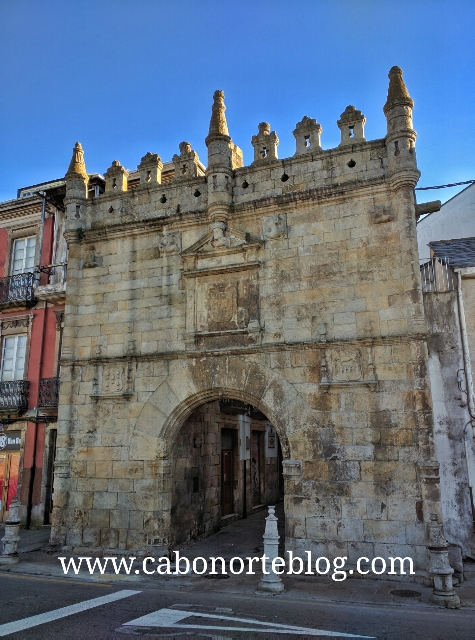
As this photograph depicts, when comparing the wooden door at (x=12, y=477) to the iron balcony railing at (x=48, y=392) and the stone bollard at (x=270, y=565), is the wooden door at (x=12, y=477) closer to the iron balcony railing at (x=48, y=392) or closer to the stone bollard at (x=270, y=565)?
the iron balcony railing at (x=48, y=392)

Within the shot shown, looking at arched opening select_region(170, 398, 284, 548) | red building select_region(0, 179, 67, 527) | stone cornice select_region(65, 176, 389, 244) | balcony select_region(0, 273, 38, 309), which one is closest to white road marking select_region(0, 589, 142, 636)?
arched opening select_region(170, 398, 284, 548)

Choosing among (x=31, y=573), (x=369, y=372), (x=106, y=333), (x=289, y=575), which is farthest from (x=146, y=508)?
(x=369, y=372)

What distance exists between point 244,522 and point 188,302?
7017 mm

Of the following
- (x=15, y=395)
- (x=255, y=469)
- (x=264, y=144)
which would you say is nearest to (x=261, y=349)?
(x=264, y=144)

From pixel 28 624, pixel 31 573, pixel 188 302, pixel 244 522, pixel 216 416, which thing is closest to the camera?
pixel 28 624

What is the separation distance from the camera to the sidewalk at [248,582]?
22.7 feet

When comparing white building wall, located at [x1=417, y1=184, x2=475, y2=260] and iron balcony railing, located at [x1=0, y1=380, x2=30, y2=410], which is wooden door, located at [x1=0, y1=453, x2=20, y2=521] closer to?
iron balcony railing, located at [x1=0, y1=380, x2=30, y2=410]

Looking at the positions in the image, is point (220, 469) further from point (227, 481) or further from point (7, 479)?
point (7, 479)

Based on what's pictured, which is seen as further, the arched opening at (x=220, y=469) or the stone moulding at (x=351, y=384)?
the arched opening at (x=220, y=469)

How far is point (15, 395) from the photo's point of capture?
1362 centimetres

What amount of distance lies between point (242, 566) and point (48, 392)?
7167mm

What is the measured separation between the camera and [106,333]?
34.7ft

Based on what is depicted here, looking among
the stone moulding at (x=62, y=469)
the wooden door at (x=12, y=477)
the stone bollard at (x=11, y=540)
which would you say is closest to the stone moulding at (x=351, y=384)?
the stone moulding at (x=62, y=469)

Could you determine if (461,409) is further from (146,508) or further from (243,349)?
(146,508)
